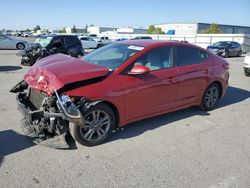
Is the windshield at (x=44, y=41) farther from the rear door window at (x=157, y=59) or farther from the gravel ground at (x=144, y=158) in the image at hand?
the rear door window at (x=157, y=59)

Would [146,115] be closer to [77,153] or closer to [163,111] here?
[163,111]

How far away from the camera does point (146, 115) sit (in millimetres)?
4551

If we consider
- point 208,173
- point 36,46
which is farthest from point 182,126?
point 36,46

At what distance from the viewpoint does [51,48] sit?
12922mm

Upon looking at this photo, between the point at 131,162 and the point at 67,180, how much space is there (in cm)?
93

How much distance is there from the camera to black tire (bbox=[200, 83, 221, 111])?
18.7ft

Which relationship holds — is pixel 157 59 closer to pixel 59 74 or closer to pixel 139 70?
pixel 139 70

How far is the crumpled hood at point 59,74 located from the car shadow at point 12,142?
0.91 metres

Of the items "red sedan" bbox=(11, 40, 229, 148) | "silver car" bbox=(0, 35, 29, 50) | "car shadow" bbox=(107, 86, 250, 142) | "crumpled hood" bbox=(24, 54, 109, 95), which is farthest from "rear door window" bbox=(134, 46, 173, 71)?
"silver car" bbox=(0, 35, 29, 50)

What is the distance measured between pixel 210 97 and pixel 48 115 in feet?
12.5

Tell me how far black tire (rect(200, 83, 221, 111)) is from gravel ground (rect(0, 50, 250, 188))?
643 mm

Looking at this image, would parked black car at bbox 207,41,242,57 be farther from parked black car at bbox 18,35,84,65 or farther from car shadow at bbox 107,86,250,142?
car shadow at bbox 107,86,250,142

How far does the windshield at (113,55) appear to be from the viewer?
439 cm

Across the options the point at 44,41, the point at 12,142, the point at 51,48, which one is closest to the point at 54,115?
the point at 12,142
